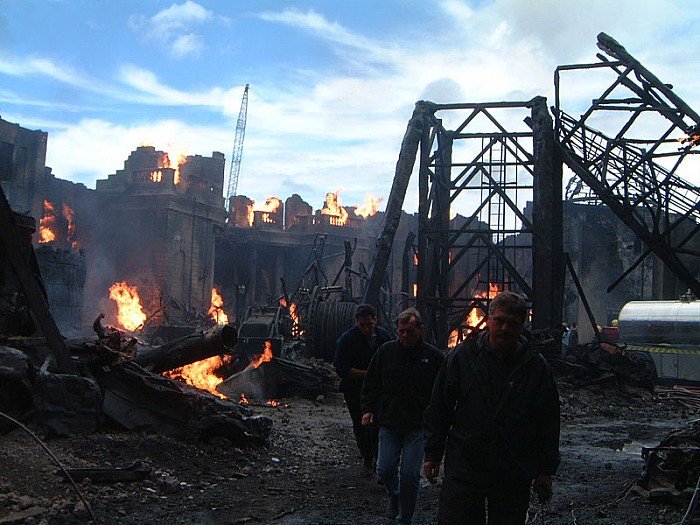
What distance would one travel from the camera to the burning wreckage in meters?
7.36

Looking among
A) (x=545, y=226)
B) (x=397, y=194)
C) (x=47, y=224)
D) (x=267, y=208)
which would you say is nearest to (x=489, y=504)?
(x=397, y=194)

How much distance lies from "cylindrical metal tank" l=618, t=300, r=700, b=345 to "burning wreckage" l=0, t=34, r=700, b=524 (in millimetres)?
96

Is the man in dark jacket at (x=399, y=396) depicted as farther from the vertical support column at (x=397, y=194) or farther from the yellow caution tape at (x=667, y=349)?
the yellow caution tape at (x=667, y=349)

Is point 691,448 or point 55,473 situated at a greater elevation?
point 691,448

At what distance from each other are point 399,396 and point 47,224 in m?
40.7

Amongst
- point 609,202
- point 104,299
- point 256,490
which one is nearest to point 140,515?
point 256,490

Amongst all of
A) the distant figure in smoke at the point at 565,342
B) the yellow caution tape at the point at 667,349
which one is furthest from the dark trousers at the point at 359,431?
the yellow caution tape at the point at 667,349

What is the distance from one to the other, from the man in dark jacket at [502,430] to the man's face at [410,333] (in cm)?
185

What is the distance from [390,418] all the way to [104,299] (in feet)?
125

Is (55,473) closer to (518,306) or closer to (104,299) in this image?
(518,306)

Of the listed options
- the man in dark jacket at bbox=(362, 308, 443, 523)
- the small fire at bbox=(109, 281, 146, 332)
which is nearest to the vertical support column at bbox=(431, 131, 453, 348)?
the man in dark jacket at bbox=(362, 308, 443, 523)

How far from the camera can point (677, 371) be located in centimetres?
2011

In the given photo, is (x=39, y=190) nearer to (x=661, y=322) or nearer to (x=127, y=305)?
(x=127, y=305)

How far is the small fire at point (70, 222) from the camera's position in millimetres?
41969
